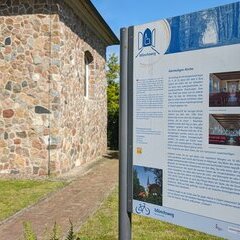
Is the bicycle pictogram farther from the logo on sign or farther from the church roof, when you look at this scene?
the church roof

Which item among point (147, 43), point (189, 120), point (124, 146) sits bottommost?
point (124, 146)

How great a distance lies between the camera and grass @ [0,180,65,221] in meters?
7.91

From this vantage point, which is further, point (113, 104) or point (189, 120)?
point (113, 104)

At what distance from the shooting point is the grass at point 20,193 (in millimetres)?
7912

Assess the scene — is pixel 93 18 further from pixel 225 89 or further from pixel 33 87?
pixel 225 89

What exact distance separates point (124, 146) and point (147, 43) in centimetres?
85

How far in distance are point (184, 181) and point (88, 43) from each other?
11715mm

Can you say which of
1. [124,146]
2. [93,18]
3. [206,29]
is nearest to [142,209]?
[124,146]

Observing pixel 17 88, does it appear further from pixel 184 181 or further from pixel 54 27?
pixel 184 181

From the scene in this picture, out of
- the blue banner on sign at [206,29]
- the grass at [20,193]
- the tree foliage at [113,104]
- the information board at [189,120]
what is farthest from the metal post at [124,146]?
the tree foliage at [113,104]

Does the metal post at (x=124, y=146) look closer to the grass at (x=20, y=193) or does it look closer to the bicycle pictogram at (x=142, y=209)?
the bicycle pictogram at (x=142, y=209)

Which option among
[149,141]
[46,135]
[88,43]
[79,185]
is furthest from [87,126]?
[149,141]

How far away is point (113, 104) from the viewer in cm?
2258

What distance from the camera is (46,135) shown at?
36.9 feet
